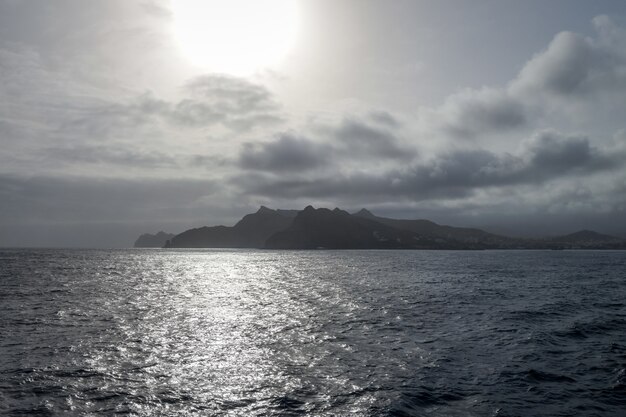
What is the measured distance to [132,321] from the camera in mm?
44938

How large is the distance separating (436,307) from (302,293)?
25551 mm

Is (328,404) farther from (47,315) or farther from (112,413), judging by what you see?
(47,315)

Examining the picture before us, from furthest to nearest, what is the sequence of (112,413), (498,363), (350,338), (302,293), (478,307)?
(302,293)
(478,307)
(350,338)
(498,363)
(112,413)

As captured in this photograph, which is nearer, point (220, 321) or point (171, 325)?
point (171, 325)

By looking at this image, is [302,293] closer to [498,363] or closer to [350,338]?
[350,338]

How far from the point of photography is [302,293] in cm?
7300

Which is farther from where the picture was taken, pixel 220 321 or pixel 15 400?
pixel 220 321

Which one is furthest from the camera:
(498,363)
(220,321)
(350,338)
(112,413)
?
(220,321)

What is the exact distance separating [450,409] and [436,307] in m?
36.4

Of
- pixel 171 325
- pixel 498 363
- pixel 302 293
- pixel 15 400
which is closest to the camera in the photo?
pixel 15 400

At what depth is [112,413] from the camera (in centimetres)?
2025

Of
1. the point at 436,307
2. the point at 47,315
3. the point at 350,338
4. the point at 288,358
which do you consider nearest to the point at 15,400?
the point at 288,358

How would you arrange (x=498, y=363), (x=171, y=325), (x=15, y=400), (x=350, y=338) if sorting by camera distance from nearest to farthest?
(x=15, y=400) < (x=498, y=363) < (x=350, y=338) < (x=171, y=325)

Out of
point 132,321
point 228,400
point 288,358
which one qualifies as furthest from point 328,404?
point 132,321
